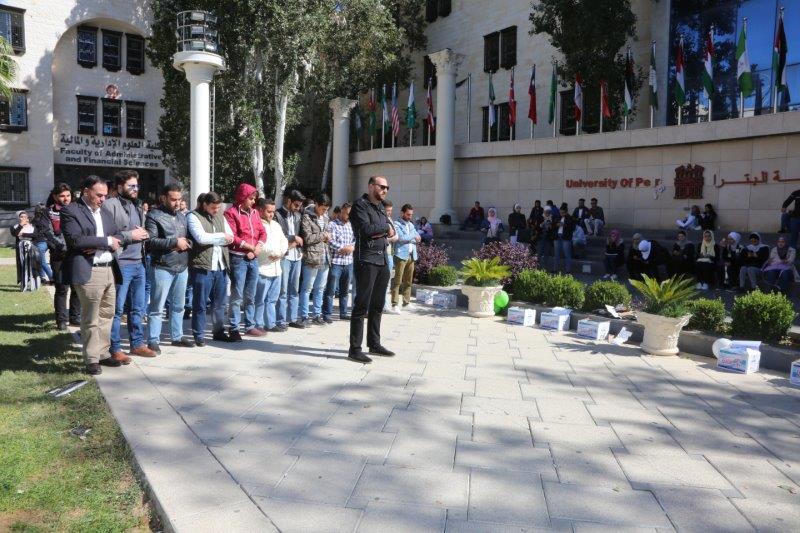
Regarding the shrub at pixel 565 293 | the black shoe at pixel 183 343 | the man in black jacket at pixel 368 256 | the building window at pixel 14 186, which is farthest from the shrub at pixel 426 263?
the building window at pixel 14 186

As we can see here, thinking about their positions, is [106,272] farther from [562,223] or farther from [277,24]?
[277,24]

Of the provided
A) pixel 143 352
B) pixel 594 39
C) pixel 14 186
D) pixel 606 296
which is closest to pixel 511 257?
pixel 606 296

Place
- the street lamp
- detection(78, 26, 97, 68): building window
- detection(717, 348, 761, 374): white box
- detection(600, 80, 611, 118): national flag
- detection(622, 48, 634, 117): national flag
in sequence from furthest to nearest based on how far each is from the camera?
detection(78, 26, 97, 68): building window < detection(600, 80, 611, 118): national flag < detection(622, 48, 634, 117): national flag < the street lamp < detection(717, 348, 761, 374): white box

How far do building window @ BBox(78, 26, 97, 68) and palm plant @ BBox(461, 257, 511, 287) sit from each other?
2562 cm

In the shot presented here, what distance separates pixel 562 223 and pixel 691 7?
1114 centimetres

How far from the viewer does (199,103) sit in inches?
634

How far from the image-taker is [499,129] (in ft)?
91.1

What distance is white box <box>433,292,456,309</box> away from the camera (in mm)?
11797

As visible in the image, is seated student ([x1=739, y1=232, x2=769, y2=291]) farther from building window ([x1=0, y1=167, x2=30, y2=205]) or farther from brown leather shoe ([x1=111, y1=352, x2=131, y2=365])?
building window ([x1=0, y1=167, x2=30, y2=205])

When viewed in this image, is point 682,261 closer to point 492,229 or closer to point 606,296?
point 606,296

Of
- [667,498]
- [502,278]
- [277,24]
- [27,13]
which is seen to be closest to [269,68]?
[277,24]

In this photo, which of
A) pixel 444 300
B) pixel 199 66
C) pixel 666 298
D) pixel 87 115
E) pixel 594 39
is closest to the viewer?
pixel 666 298

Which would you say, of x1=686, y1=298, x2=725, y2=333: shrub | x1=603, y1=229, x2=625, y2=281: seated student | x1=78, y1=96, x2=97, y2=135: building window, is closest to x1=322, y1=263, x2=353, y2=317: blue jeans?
x1=686, y1=298, x2=725, y2=333: shrub

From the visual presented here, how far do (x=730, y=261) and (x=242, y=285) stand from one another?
10.9 m
